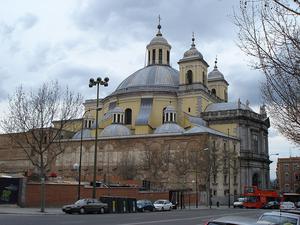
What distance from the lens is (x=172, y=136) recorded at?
243 feet

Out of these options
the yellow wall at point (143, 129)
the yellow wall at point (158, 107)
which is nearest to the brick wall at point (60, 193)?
the yellow wall at point (143, 129)

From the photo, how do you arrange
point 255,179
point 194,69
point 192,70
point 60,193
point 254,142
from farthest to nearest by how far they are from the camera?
1. point 192,70
2. point 194,69
3. point 254,142
4. point 255,179
5. point 60,193

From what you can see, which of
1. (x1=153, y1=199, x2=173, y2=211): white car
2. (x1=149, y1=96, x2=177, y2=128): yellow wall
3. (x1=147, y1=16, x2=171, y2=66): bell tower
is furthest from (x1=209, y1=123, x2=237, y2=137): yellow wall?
(x1=153, y1=199, x2=173, y2=211): white car

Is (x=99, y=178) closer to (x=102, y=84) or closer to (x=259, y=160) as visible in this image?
(x=259, y=160)

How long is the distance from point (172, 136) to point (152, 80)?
1890 cm

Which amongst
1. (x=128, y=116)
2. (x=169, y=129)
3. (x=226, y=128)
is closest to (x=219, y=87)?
(x=226, y=128)

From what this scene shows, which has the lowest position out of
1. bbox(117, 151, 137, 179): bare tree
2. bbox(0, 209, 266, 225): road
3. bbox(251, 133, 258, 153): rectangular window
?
bbox(0, 209, 266, 225): road

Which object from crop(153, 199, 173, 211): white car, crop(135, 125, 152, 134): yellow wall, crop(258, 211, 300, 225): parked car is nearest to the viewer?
crop(258, 211, 300, 225): parked car

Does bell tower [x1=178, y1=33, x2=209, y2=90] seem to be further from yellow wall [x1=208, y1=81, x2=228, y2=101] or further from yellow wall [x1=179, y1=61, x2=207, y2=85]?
yellow wall [x1=208, y1=81, x2=228, y2=101]

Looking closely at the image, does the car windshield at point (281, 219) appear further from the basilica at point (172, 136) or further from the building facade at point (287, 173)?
the building facade at point (287, 173)

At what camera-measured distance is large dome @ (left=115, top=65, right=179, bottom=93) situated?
8750 centimetres

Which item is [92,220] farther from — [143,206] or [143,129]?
[143,129]

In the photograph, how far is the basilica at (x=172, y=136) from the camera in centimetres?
7062

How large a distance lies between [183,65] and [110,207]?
180 feet
